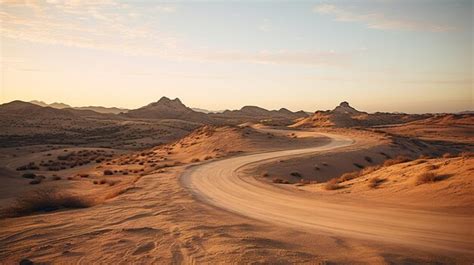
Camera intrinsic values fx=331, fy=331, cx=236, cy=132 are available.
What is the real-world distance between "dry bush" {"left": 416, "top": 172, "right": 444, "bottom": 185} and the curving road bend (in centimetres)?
277

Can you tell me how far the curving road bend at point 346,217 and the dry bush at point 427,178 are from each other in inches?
109

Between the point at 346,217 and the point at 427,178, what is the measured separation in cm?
473

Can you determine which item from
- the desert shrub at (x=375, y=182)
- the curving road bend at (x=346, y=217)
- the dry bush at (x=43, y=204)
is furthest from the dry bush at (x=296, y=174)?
the dry bush at (x=43, y=204)

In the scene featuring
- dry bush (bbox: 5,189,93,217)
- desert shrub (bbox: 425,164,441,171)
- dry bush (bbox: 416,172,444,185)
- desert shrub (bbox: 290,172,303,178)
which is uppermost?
desert shrub (bbox: 425,164,441,171)

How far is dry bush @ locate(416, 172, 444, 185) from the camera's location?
43.6 ft

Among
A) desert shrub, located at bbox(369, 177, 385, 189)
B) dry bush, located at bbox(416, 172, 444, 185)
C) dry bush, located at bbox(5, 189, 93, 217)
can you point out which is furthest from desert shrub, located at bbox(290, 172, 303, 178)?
dry bush, located at bbox(5, 189, 93, 217)

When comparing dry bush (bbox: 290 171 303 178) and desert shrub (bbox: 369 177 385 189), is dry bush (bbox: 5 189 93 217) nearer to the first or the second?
desert shrub (bbox: 369 177 385 189)

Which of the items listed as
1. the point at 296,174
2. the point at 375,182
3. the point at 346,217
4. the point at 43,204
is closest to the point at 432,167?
the point at 375,182

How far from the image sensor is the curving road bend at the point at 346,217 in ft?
28.6

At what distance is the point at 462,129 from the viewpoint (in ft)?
246

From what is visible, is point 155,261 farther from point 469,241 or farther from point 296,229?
point 469,241

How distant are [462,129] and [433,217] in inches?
3107

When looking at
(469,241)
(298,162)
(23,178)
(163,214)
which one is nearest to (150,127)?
(23,178)

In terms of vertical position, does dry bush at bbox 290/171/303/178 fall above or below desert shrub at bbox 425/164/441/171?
below
